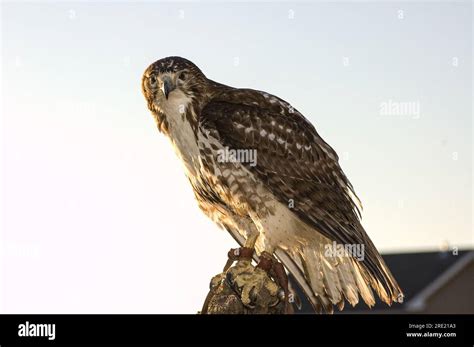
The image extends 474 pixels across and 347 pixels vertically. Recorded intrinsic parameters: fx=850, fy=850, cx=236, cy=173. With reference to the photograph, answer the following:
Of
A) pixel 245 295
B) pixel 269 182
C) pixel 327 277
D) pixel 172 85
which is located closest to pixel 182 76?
pixel 172 85

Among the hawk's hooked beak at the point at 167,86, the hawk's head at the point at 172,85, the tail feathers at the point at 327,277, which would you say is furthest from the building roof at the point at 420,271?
the hawk's hooked beak at the point at 167,86

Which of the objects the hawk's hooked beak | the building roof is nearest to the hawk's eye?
the hawk's hooked beak

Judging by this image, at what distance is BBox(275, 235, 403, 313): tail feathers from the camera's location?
902 cm

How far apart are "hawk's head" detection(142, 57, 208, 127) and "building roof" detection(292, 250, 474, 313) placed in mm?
12610

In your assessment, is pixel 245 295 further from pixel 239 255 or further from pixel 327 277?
pixel 327 277

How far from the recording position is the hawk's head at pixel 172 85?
9125mm

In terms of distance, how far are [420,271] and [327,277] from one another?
1565 centimetres

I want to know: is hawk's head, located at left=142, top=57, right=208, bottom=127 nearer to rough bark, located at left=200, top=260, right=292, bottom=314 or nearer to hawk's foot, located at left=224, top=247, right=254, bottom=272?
hawk's foot, located at left=224, top=247, right=254, bottom=272

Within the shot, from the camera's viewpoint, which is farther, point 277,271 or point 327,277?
point 327,277

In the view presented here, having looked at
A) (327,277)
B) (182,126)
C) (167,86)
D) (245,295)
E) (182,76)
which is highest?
(182,76)

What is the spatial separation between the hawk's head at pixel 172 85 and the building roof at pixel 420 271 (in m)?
12.6

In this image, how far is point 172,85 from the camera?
9133 millimetres
